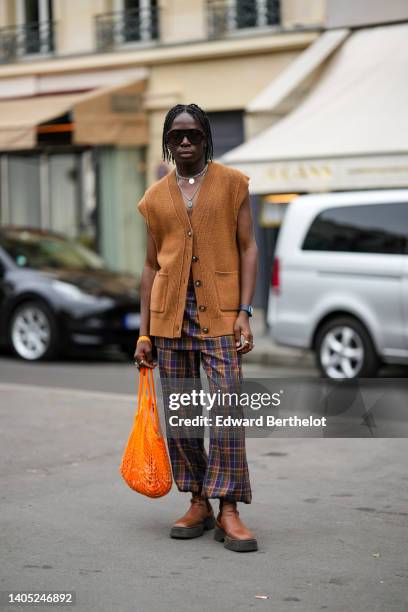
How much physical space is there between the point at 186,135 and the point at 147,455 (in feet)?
4.70

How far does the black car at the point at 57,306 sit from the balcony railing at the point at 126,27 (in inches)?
283

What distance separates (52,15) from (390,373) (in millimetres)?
11957

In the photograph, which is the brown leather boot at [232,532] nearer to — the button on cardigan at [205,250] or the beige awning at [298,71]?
the button on cardigan at [205,250]

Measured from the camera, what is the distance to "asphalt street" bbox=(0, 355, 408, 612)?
4.54 metres

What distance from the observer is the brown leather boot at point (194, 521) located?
5.37m

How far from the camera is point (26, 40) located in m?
21.7

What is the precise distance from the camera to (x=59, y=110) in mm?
19672

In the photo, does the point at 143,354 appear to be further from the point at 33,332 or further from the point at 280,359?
the point at 33,332

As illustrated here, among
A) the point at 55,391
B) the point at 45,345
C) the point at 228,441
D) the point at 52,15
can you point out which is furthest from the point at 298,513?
the point at 52,15

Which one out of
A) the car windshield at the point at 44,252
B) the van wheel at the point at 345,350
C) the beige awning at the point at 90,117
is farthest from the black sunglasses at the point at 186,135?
the beige awning at the point at 90,117

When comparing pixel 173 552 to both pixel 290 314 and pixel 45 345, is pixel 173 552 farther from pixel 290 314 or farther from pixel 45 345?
pixel 45 345

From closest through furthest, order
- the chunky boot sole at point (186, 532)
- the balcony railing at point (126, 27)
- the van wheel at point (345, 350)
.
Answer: the chunky boot sole at point (186, 532)
the van wheel at point (345, 350)
the balcony railing at point (126, 27)

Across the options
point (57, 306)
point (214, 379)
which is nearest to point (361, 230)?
point (57, 306)

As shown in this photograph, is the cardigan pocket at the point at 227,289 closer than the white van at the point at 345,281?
Yes
